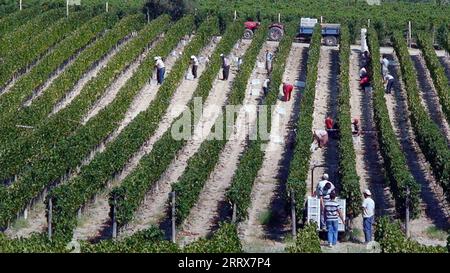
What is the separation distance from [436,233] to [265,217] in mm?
3683

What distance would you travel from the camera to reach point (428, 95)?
3831 cm

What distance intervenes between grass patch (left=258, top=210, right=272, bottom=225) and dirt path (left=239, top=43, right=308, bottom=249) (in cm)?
3

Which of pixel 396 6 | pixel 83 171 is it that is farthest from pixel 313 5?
pixel 83 171

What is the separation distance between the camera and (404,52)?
42.3 meters

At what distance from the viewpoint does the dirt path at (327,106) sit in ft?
92.6

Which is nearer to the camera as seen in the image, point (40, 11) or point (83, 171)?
point (83, 171)

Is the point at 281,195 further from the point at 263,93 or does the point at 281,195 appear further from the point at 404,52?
the point at 404,52

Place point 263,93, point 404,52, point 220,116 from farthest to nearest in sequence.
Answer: point 404,52, point 263,93, point 220,116

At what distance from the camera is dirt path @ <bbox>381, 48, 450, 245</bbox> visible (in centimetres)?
2397

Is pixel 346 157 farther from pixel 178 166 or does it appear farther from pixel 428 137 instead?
pixel 178 166

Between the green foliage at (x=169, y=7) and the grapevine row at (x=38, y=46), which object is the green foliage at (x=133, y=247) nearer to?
the grapevine row at (x=38, y=46)

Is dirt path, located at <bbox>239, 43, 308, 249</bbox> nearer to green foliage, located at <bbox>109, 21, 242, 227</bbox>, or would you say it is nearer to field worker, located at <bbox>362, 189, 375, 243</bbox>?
field worker, located at <bbox>362, 189, 375, 243</bbox>
